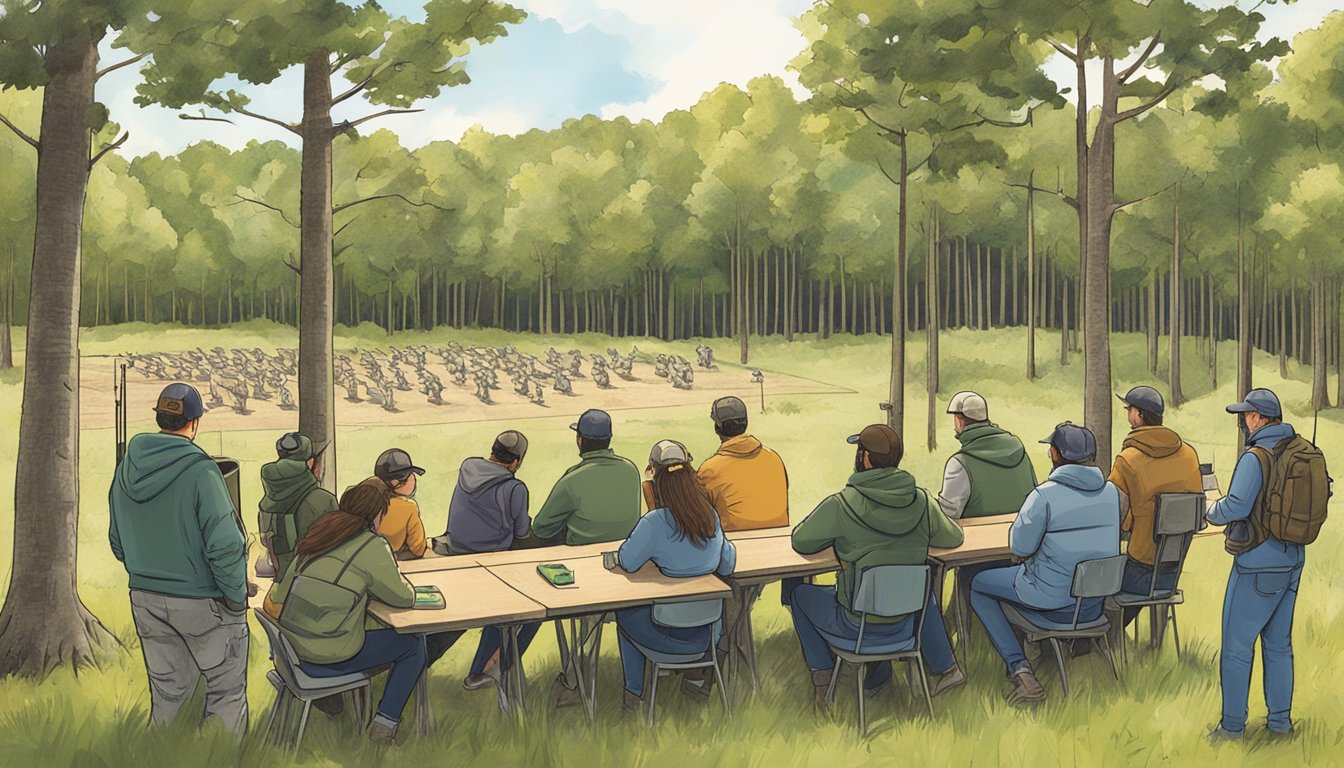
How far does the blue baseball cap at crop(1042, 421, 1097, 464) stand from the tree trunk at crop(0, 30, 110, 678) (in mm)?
4845

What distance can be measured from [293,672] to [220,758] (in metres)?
0.45

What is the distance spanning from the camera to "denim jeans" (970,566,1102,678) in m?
5.38

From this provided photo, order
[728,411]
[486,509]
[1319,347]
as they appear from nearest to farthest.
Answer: [486,509], [728,411], [1319,347]

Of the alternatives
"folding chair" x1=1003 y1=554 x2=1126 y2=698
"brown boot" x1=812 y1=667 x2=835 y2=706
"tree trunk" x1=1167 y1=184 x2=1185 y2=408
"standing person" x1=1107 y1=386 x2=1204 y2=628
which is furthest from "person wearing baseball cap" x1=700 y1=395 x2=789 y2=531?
"tree trunk" x1=1167 y1=184 x2=1185 y2=408

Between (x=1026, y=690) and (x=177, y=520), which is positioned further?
(x=1026, y=690)

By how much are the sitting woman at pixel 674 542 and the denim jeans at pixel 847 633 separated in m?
0.48

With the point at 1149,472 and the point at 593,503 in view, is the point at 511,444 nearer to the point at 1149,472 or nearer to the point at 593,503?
the point at 593,503

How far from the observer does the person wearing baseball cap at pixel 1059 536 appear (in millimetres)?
5105

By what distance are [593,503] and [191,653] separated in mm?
1873

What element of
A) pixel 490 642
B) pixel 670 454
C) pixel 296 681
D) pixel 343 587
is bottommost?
pixel 490 642

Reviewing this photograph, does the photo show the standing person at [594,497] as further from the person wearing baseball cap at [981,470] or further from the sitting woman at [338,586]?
the person wearing baseball cap at [981,470]

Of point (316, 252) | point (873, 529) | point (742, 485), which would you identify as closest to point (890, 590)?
point (873, 529)

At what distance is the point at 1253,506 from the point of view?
481cm

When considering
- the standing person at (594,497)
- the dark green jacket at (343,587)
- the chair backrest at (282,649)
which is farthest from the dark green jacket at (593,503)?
the chair backrest at (282,649)
